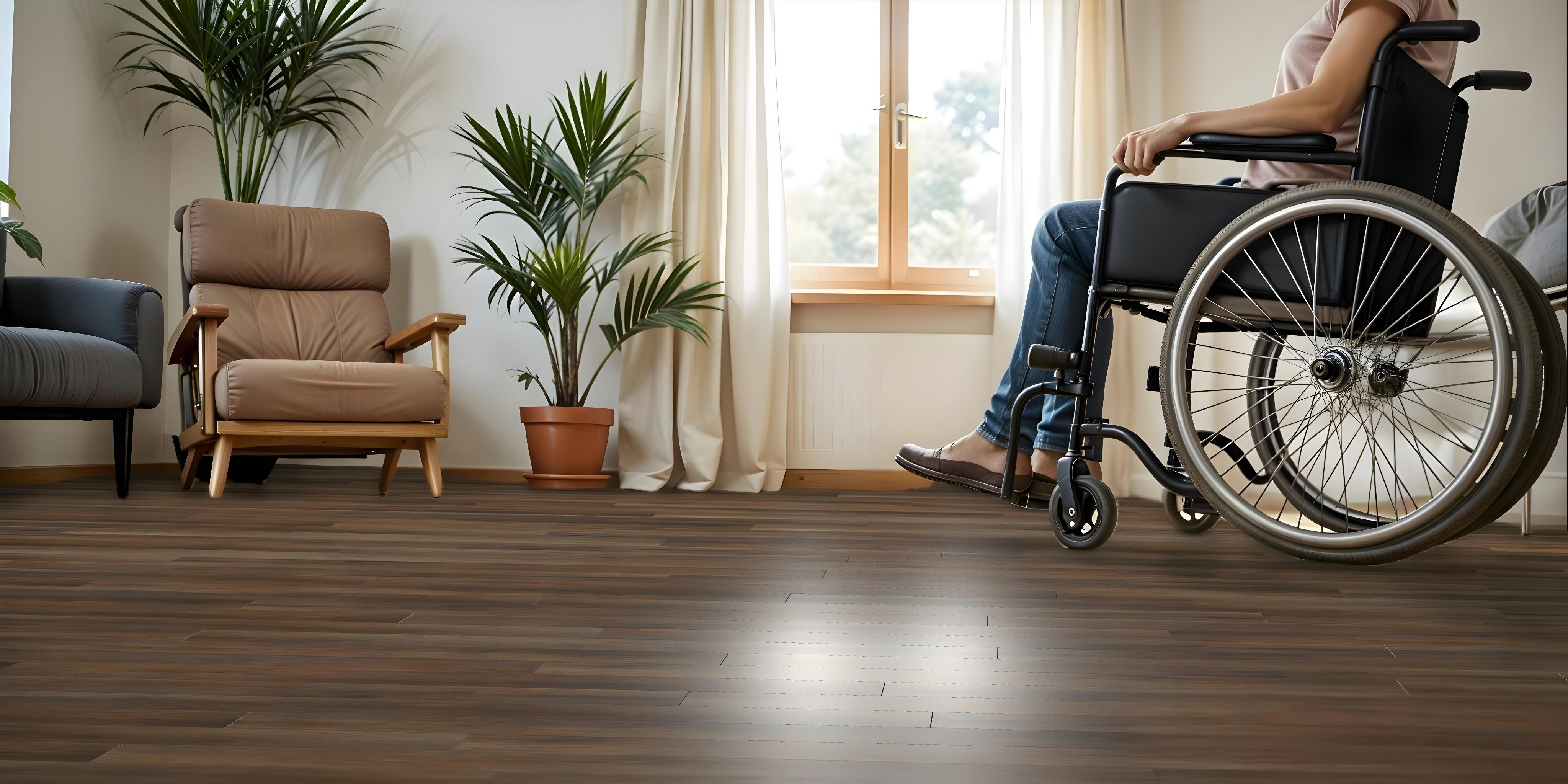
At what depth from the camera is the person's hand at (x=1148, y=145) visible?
62.1 inches

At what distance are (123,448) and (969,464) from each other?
7.36 ft

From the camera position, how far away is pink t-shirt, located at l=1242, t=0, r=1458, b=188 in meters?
1.54

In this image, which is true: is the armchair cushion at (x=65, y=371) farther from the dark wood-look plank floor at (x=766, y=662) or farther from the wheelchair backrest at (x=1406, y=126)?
the wheelchair backrest at (x=1406, y=126)

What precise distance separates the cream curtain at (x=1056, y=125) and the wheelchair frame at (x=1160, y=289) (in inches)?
62.3

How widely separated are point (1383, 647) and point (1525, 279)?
1.88ft

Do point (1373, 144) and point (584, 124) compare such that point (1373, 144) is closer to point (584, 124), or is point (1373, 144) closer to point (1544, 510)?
point (1544, 510)

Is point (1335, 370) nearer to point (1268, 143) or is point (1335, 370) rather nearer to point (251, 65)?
point (1268, 143)

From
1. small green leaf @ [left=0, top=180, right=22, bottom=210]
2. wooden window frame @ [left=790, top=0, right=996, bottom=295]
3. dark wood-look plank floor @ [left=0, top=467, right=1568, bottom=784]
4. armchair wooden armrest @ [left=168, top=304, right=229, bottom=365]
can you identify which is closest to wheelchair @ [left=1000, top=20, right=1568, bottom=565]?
dark wood-look plank floor @ [left=0, top=467, right=1568, bottom=784]

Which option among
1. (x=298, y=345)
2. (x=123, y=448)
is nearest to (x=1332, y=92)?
(x=123, y=448)

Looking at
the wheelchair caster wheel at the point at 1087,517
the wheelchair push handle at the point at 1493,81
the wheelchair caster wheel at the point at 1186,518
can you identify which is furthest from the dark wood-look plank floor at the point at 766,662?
the wheelchair push handle at the point at 1493,81

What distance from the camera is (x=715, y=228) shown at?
3.55m

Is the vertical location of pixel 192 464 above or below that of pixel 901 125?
below

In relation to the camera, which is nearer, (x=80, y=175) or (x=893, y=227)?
(x=80, y=175)

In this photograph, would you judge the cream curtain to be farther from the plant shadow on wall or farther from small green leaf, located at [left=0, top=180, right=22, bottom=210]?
small green leaf, located at [left=0, top=180, right=22, bottom=210]
